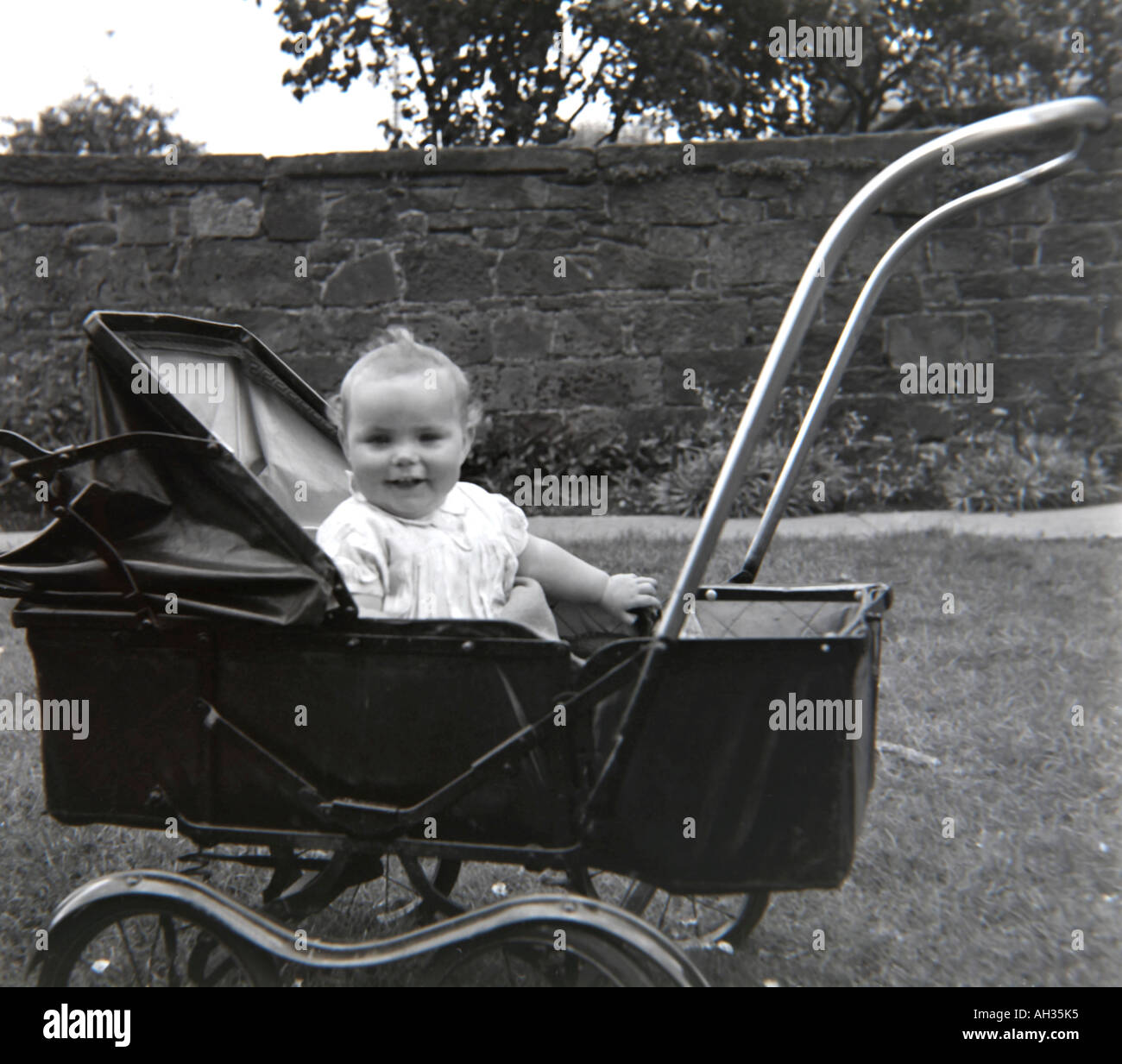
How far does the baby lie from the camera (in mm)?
2023

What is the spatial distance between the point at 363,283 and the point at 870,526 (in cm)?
359

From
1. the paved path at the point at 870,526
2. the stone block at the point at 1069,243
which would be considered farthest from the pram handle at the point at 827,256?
the stone block at the point at 1069,243

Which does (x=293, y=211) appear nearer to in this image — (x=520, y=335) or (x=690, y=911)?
(x=520, y=335)

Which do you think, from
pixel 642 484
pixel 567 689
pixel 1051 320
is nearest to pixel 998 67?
pixel 1051 320

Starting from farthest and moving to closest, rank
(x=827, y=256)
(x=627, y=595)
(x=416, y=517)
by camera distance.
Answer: (x=627, y=595) → (x=416, y=517) → (x=827, y=256)

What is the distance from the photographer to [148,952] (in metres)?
2.24

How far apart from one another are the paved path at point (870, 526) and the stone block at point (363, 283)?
1935 millimetres

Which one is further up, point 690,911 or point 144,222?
point 144,222

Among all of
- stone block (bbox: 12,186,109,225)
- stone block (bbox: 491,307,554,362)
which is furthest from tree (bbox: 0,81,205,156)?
stone block (bbox: 491,307,554,362)

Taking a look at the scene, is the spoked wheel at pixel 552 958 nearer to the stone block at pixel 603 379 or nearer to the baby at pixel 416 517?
the baby at pixel 416 517

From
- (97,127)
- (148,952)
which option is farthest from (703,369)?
(97,127)
